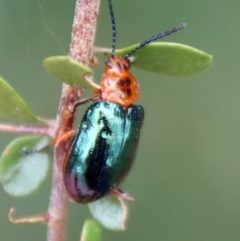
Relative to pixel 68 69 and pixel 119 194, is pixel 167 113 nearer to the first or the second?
pixel 119 194

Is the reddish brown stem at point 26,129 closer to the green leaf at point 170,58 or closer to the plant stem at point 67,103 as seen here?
the plant stem at point 67,103

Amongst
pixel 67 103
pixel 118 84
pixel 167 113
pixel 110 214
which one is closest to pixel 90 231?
pixel 110 214

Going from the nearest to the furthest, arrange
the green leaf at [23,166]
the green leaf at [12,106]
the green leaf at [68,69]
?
the green leaf at [68,69] < the green leaf at [12,106] < the green leaf at [23,166]

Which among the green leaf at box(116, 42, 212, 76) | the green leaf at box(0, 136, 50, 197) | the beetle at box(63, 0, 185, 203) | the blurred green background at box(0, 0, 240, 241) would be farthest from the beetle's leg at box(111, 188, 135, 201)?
the blurred green background at box(0, 0, 240, 241)

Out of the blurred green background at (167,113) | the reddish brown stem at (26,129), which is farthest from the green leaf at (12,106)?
the blurred green background at (167,113)

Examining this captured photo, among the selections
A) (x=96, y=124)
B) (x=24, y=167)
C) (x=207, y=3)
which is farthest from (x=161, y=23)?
(x=24, y=167)

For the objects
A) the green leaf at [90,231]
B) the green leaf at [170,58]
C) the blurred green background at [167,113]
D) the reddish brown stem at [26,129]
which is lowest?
the blurred green background at [167,113]

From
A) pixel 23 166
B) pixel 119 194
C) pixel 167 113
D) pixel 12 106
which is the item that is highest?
pixel 12 106
